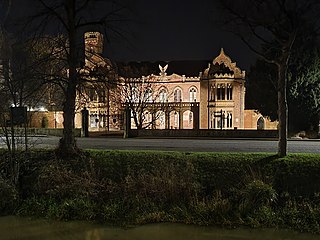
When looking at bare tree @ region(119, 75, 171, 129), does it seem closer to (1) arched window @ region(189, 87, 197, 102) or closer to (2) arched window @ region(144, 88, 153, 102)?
(2) arched window @ region(144, 88, 153, 102)

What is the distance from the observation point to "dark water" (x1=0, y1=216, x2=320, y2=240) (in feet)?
27.4

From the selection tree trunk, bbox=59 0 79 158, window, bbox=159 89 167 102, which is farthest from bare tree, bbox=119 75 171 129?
tree trunk, bbox=59 0 79 158

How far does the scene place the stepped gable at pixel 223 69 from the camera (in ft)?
163

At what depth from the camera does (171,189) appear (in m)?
10.7

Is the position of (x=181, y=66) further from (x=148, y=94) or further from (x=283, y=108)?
(x=283, y=108)

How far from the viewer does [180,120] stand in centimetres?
4825

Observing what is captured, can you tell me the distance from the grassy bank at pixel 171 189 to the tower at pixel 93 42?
431 centimetres

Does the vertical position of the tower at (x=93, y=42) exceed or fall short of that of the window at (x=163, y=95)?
it falls short

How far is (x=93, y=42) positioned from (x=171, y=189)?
7650 mm

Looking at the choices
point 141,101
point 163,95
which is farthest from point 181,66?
point 141,101

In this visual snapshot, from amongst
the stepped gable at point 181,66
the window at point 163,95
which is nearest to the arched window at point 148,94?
the window at point 163,95

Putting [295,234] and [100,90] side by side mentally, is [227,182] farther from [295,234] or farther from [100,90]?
[100,90]

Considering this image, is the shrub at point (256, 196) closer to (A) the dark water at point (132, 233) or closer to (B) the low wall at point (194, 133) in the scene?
(A) the dark water at point (132, 233)

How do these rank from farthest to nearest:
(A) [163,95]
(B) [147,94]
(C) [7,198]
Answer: (A) [163,95], (B) [147,94], (C) [7,198]
